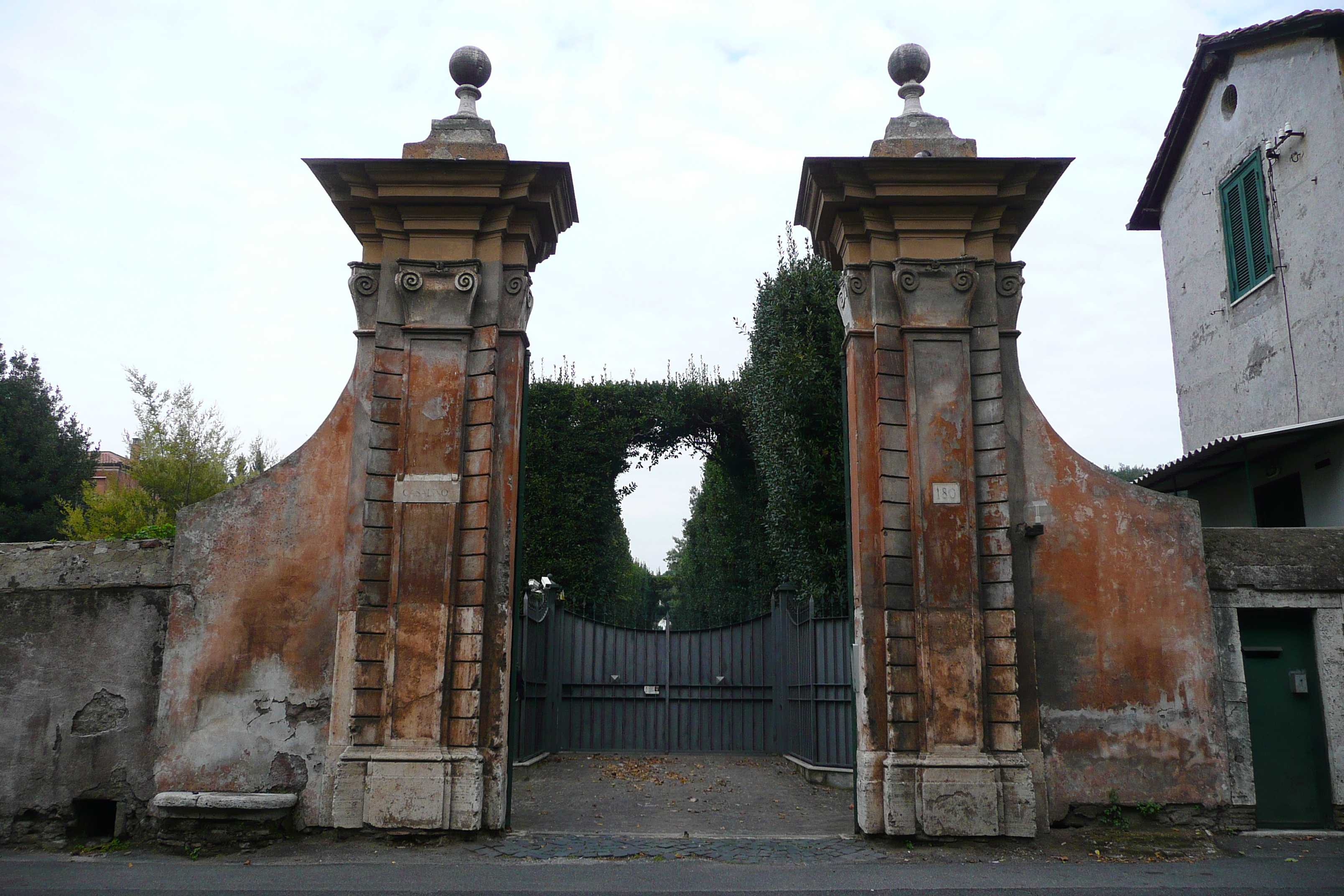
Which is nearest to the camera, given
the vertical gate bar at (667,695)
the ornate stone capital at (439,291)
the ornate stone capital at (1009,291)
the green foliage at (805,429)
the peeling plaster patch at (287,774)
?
the peeling plaster patch at (287,774)

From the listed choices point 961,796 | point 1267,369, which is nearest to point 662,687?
point 961,796

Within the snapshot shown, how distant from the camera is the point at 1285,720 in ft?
20.7

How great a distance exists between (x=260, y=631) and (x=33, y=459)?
69.8 feet

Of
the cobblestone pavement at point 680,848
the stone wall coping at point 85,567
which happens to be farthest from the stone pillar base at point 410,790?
the stone wall coping at point 85,567

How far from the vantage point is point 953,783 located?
580cm

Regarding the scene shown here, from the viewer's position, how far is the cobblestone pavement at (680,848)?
5738 mm

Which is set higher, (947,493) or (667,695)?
(947,493)

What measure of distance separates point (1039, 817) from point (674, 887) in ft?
8.53

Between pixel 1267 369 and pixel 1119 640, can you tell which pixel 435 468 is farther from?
pixel 1267 369

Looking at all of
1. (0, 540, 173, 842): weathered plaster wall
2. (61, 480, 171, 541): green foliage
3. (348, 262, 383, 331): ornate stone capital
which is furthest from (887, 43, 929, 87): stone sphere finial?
(61, 480, 171, 541): green foliage

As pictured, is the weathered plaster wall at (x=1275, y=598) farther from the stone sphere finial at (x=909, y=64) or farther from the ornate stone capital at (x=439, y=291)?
the ornate stone capital at (x=439, y=291)

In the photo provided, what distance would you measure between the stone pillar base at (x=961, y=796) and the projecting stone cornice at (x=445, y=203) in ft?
15.2

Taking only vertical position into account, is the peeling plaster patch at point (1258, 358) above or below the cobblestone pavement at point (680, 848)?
above

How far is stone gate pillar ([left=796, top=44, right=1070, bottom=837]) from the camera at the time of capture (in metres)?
5.91
